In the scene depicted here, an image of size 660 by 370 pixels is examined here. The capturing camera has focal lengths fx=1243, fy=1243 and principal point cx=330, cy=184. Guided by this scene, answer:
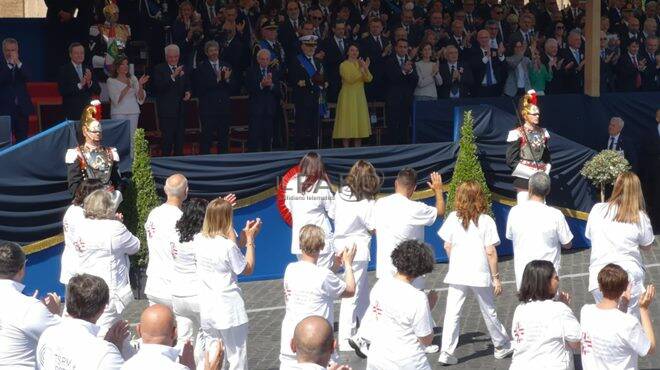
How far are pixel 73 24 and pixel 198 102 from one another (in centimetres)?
299

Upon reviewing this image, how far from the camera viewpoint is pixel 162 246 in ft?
35.7

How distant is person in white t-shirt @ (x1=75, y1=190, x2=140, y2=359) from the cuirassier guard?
3.64 metres

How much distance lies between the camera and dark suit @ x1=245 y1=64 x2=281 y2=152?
17.9 meters

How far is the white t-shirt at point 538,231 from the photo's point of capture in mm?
11320

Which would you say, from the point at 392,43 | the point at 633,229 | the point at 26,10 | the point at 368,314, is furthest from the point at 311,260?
the point at 26,10

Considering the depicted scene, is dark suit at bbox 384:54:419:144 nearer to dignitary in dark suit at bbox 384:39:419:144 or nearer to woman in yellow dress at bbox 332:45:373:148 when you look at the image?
dignitary in dark suit at bbox 384:39:419:144

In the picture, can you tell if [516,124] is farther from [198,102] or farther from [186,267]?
[186,267]

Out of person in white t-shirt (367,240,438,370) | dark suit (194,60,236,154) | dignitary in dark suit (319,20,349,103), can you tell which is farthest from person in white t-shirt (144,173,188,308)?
dignitary in dark suit (319,20,349,103)

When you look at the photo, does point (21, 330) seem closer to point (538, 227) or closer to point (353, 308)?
point (353, 308)

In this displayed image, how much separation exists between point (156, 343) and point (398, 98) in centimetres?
1217

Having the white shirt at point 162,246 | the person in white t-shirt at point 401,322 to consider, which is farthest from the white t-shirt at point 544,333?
the white shirt at point 162,246

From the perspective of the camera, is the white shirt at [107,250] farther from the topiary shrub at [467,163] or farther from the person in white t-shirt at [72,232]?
the topiary shrub at [467,163]

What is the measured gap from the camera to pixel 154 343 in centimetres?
705

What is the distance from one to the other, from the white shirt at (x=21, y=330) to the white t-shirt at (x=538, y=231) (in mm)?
4791
